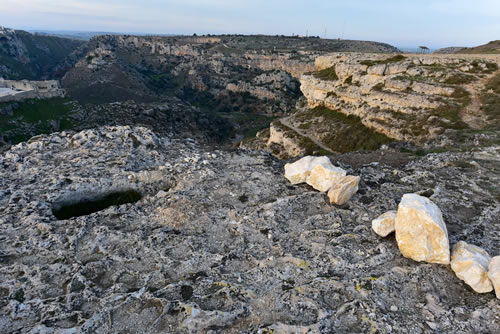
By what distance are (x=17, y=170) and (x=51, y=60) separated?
22423 cm

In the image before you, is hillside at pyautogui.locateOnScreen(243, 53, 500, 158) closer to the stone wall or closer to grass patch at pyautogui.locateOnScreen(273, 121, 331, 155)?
grass patch at pyautogui.locateOnScreen(273, 121, 331, 155)

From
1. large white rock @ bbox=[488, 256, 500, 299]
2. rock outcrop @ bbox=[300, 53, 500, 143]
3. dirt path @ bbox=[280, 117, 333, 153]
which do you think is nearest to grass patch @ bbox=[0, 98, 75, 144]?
dirt path @ bbox=[280, 117, 333, 153]

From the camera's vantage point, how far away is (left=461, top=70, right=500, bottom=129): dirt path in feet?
111

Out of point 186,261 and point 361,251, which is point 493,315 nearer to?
point 361,251

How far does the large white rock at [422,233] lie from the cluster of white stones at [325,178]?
279 centimetres

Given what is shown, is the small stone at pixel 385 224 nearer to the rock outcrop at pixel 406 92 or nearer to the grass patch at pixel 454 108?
the rock outcrop at pixel 406 92

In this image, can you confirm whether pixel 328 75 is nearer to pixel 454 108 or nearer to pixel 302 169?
pixel 454 108

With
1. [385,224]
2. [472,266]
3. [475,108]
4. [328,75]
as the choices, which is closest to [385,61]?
[328,75]

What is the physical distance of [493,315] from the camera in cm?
659

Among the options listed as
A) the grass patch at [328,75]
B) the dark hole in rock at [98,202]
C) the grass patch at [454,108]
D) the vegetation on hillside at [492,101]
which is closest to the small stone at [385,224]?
the dark hole in rock at [98,202]

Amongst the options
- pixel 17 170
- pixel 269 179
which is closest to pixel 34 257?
pixel 17 170

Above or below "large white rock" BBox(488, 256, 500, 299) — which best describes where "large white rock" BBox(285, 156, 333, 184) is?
above

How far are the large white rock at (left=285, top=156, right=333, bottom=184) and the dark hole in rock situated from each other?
694 centimetres

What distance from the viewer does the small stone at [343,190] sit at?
11018mm
